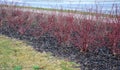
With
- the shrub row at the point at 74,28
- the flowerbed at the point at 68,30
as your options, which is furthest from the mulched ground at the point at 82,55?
the shrub row at the point at 74,28

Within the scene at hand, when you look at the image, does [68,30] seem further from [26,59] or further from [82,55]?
[26,59]

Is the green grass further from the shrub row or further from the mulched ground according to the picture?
the shrub row

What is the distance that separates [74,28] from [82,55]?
1160 mm

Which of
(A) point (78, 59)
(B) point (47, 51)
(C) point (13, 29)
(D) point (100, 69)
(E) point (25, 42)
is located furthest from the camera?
(C) point (13, 29)

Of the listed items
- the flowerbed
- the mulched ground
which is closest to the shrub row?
the flowerbed

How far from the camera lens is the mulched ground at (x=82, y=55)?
6.02 meters

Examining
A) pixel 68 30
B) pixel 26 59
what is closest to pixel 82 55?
pixel 68 30

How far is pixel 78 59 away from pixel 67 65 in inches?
14.7

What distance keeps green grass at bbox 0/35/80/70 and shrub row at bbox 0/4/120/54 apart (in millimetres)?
689

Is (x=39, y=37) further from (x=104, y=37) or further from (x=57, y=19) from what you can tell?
(x=104, y=37)

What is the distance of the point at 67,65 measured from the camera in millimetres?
6168

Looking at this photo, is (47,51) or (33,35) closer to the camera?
(47,51)

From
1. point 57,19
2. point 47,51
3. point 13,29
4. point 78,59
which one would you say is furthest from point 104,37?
point 13,29

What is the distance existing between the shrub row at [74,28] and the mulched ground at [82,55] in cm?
13
